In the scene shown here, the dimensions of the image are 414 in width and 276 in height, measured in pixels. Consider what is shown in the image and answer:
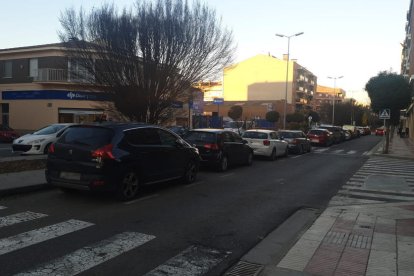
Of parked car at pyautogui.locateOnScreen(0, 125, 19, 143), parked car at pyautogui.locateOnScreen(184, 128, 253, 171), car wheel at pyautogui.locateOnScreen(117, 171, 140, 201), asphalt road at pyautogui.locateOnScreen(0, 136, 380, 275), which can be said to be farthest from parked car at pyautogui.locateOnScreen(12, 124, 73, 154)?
parked car at pyautogui.locateOnScreen(0, 125, 19, 143)

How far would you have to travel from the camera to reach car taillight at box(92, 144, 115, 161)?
8.72 meters

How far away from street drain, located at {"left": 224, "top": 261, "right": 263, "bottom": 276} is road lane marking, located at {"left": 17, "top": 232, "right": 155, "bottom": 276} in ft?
4.78

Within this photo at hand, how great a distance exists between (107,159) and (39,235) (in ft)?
8.40

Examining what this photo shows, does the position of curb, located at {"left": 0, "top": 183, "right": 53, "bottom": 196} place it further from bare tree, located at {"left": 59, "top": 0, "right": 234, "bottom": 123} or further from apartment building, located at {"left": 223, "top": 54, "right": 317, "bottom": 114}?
apartment building, located at {"left": 223, "top": 54, "right": 317, "bottom": 114}

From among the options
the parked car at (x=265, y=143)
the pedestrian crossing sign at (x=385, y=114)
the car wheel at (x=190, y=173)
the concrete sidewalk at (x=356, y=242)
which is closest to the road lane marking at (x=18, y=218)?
the concrete sidewalk at (x=356, y=242)

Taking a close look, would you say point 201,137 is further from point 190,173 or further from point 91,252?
point 91,252

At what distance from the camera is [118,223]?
736cm

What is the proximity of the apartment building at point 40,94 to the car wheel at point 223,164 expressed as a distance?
23.2 meters

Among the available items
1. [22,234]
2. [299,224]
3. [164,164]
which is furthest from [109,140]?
[299,224]

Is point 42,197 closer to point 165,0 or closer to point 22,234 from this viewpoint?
point 22,234

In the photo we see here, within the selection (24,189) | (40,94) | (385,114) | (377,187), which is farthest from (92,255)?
(40,94)

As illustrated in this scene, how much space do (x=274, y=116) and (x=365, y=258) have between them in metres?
61.6

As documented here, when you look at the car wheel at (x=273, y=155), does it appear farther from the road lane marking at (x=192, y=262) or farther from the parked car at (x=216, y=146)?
the road lane marking at (x=192, y=262)

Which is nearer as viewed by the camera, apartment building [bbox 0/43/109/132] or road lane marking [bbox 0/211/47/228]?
road lane marking [bbox 0/211/47/228]
